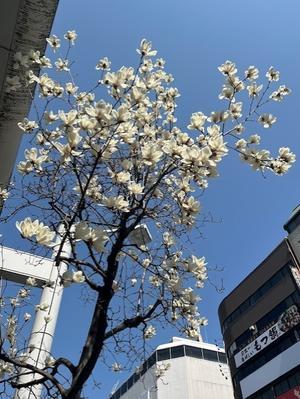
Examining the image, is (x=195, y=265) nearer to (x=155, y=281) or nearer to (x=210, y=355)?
(x=155, y=281)

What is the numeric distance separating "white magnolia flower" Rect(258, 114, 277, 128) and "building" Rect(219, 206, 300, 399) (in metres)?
18.9

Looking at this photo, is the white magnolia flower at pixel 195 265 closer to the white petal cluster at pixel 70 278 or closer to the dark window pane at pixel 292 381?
the white petal cluster at pixel 70 278

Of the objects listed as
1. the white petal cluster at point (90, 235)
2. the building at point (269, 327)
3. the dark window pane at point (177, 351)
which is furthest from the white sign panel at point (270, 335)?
the white petal cluster at point (90, 235)

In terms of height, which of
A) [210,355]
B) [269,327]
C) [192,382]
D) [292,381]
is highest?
[210,355]

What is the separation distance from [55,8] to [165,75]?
1.09 m

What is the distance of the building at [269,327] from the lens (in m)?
19.3

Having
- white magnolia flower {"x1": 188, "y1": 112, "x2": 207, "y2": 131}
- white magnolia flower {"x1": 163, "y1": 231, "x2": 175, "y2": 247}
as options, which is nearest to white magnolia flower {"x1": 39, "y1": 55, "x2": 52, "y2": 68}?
white magnolia flower {"x1": 188, "y1": 112, "x2": 207, "y2": 131}

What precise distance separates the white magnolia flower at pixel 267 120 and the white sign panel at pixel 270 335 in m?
18.8

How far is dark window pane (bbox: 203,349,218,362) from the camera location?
32.8 meters

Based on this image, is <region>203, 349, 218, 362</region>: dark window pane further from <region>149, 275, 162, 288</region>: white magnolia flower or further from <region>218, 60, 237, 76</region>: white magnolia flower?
<region>218, 60, 237, 76</region>: white magnolia flower

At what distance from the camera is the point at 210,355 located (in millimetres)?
33125

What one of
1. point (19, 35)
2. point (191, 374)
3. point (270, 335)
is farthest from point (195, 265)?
point (191, 374)

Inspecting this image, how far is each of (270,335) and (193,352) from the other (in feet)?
43.2

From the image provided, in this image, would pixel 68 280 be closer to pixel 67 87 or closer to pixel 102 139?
pixel 102 139
